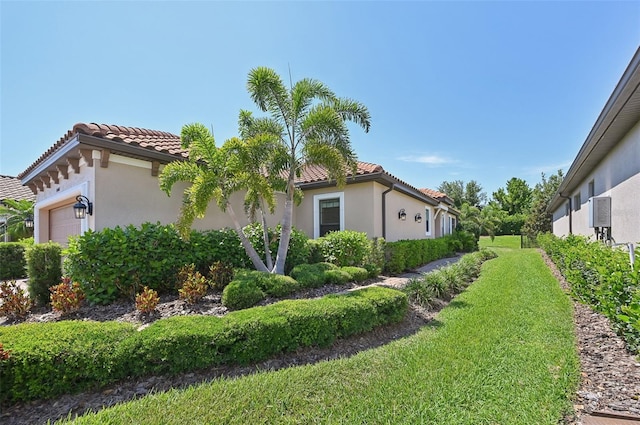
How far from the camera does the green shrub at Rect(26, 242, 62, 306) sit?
6.01 metres

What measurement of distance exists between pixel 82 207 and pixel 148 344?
5012mm

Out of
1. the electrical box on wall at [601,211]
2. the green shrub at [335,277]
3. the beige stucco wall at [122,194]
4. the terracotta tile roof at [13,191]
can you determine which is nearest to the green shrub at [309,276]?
the green shrub at [335,277]

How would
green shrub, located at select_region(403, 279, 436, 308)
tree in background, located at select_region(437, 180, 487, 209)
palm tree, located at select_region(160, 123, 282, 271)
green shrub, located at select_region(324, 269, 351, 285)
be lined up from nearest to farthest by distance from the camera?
1. green shrub, located at select_region(403, 279, 436, 308)
2. palm tree, located at select_region(160, 123, 282, 271)
3. green shrub, located at select_region(324, 269, 351, 285)
4. tree in background, located at select_region(437, 180, 487, 209)

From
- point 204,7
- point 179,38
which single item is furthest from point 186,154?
point 204,7

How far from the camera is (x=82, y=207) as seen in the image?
655cm

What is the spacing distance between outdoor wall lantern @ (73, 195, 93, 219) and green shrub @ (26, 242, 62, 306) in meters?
0.89

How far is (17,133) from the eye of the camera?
23.8 ft

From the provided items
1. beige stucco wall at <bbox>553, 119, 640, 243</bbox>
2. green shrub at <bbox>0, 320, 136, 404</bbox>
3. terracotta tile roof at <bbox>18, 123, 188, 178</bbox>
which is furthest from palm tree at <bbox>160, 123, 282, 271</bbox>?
beige stucco wall at <bbox>553, 119, 640, 243</bbox>

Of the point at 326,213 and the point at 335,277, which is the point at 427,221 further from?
the point at 335,277

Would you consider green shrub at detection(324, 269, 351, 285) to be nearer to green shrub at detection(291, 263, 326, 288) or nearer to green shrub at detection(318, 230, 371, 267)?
green shrub at detection(291, 263, 326, 288)

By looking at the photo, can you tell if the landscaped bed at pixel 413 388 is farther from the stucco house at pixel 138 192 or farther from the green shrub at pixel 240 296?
the stucco house at pixel 138 192

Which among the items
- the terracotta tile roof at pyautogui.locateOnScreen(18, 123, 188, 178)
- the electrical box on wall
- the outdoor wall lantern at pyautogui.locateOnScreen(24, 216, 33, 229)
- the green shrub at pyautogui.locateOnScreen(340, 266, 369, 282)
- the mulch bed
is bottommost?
the mulch bed

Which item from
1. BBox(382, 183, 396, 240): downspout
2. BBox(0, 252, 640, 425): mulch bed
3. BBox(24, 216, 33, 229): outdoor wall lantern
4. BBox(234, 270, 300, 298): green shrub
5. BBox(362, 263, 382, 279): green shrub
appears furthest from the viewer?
BBox(24, 216, 33, 229): outdoor wall lantern

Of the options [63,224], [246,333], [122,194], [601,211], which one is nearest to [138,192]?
[122,194]
